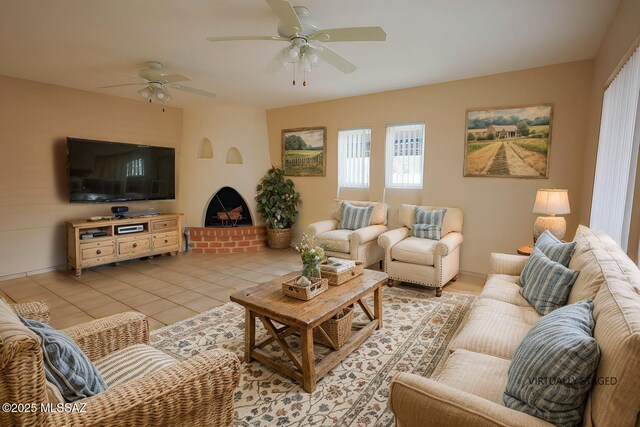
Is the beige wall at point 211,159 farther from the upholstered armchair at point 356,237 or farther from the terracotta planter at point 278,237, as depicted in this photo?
the upholstered armchair at point 356,237

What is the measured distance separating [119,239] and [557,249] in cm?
516

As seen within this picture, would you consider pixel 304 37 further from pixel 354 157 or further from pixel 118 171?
pixel 118 171

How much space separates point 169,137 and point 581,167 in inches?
235

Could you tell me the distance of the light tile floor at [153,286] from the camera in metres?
3.27

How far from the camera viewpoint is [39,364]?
0.92 m

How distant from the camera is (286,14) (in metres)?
2.13

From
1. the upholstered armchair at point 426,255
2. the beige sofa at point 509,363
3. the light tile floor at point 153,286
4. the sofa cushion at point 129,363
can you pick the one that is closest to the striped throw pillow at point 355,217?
the upholstered armchair at point 426,255

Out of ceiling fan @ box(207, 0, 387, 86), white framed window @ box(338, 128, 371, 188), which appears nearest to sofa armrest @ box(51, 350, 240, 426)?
ceiling fan @ box(207, 0, 387, 86)

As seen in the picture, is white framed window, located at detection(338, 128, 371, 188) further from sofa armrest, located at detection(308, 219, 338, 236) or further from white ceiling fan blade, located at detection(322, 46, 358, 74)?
white ceiling fan blade, located at detection(322, 46, 358, 74)

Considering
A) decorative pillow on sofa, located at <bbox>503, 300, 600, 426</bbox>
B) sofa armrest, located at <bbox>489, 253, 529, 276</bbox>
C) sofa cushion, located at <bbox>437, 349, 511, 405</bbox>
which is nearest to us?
decorative pillow on sofa, located at <bbox>503, 300, 600, 426</bbox>

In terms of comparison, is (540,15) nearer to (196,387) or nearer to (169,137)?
(196,387)

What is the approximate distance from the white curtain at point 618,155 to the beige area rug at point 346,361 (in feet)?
4.58

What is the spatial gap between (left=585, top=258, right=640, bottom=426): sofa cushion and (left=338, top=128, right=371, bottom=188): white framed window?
13.5ft

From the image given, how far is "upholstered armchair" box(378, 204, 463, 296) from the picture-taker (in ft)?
11.7
